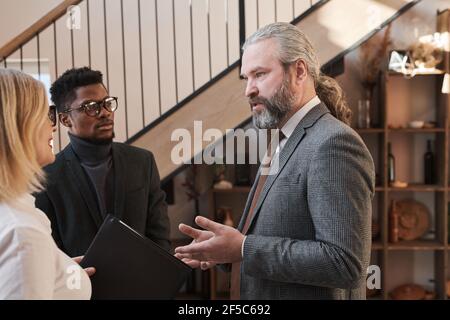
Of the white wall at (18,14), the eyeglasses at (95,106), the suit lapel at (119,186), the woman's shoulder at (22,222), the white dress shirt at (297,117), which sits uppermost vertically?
the white wall at (18,14)

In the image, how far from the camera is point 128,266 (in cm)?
119

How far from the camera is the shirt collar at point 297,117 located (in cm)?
126

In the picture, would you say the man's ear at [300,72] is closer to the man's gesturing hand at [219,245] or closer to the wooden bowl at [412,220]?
the man's gesturing hand at [219,245]

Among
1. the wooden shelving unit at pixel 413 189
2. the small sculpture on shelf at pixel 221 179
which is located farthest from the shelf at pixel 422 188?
the small sculpture on shelf at pixel 221 179

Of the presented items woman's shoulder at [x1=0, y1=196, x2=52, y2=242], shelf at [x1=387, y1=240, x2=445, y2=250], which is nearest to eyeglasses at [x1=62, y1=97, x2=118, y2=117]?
woman's shoulder at [x1=0, y1=196, x2=52, y2=242]

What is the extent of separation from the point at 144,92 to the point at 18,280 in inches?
71.6

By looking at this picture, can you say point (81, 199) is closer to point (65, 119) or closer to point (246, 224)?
point (65, 119)

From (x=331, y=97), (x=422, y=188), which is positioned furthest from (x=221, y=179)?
(x=331, y=97)

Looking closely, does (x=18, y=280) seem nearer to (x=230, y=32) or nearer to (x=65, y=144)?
(x=65, y=144)

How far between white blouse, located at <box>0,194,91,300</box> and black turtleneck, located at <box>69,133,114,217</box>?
70 cm

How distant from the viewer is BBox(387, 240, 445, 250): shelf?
324 centimetres

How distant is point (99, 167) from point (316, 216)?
2.52 feet

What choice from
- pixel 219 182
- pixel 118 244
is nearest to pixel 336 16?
pixel 219 182

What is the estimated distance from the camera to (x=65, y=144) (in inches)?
67.4
